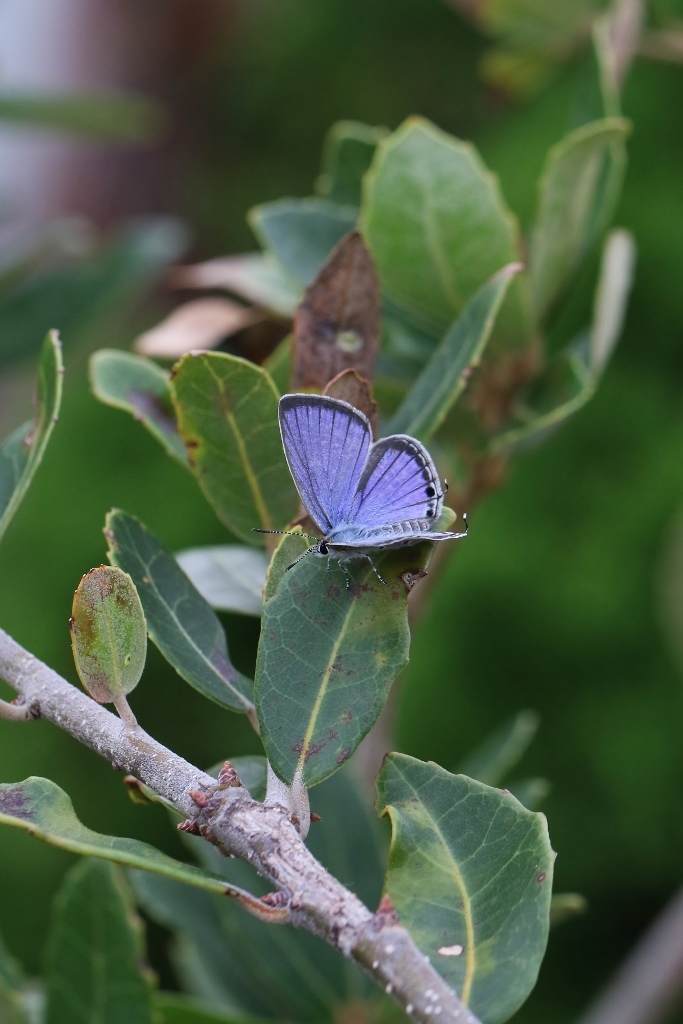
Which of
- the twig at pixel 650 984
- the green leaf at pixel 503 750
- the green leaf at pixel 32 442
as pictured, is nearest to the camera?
the green leaf at pixel 32 442

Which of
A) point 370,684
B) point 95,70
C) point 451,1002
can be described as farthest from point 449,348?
point 95,70

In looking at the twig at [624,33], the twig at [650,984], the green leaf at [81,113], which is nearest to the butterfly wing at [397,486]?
the twig at [624,33]

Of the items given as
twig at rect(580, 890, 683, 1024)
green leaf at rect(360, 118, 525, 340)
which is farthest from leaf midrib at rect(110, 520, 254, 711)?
twig at rect(580, 890, 683, 1024)

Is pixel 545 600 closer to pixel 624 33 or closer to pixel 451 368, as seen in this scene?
pixel 624 33

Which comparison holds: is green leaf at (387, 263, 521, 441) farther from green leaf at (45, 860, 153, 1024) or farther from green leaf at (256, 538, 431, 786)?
green leaf at (45, 860, 153, 1024)

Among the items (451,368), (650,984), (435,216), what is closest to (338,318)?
(451,368)

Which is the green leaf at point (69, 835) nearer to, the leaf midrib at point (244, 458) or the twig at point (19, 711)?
the twig at point (19, 711)
